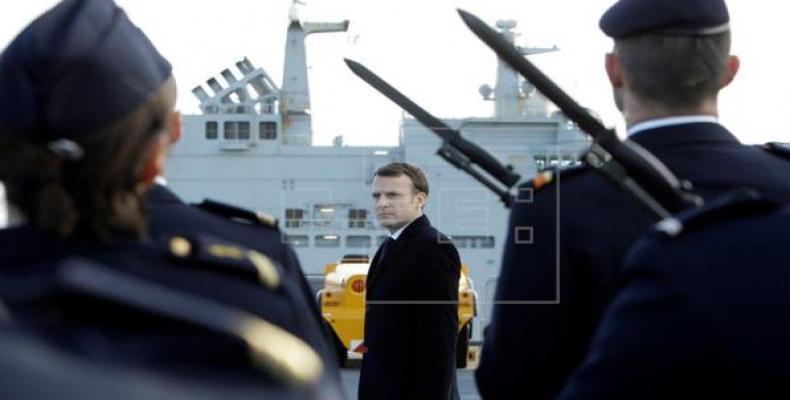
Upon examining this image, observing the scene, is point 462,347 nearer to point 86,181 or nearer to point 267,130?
point 86,181

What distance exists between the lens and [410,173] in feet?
19.0

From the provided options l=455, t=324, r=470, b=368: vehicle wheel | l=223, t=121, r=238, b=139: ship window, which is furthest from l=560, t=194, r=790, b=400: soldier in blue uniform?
l=223, t=121, r=238, b=139: ship window

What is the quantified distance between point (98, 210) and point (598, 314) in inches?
41.6

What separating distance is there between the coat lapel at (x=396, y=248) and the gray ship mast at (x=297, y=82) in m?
34.3

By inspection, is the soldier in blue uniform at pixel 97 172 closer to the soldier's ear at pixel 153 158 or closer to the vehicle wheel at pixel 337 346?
the soldier's ear at pixel 153 158

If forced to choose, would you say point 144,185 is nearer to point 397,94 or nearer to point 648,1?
point 648,1

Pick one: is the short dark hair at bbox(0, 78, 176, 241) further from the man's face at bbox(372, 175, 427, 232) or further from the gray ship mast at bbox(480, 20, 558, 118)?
the gray ship mast at bbox(480, 20, 558, 118)

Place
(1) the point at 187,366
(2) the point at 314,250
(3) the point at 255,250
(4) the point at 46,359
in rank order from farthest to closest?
(2) the point at 314,250
(3) the point at 255,250
(1) the point at 187,366
(4) the point at 46,359

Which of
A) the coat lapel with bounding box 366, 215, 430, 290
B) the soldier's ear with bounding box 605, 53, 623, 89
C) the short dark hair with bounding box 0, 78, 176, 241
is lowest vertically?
the coat lapel with bounding box 366, 215, 430, 290

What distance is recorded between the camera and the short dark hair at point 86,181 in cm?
165

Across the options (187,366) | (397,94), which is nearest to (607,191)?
(397,94)

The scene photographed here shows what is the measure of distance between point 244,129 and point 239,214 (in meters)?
38.0

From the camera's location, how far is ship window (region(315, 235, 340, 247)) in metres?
38.1

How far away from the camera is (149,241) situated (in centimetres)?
172
